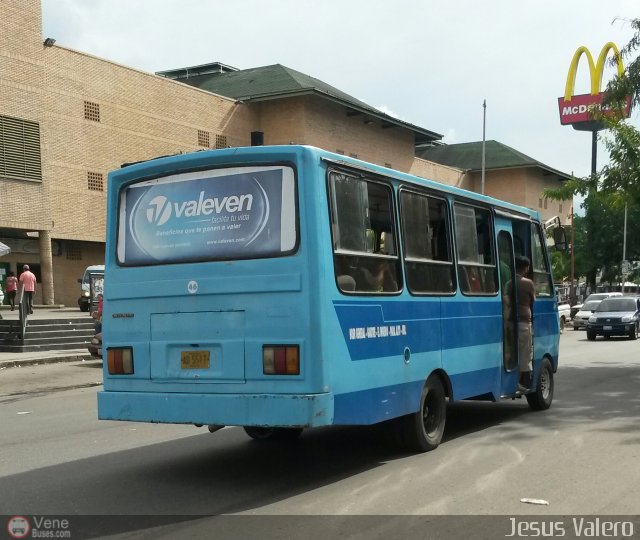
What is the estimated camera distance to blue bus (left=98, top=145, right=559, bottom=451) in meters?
6.61

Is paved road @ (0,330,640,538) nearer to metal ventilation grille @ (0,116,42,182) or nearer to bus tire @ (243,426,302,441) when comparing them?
bus tire @ (243,426,302,441)

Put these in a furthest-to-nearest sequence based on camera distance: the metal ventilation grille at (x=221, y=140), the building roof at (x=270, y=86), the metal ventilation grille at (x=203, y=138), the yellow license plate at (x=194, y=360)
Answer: the building roof at (x=270, y=86) → the metal ventilation grille at (x=221, y=140) → the metal ventilation grille at (x=203, y=138) → the yellow license plate at (x=194, y=360)

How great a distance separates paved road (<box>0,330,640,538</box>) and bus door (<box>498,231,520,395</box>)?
0.57m

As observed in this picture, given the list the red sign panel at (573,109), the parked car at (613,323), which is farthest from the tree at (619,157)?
the red sign panel at (573,109)

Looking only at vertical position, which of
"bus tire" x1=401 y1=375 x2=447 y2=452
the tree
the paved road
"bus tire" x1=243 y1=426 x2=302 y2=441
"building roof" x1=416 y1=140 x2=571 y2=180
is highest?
"building roof" x1=416 y1=140 x2=571 y2=180

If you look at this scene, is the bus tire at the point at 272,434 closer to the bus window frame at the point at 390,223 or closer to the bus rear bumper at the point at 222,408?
the bus rear bumper at the point at 222,408

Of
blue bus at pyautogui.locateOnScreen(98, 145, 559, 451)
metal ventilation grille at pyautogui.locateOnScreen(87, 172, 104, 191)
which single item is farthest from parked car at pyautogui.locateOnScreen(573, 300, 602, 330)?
blue bus at pyautogui.locateOnScreen(98, 145, 559, 451)

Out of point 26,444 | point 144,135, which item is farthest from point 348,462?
point 144,135

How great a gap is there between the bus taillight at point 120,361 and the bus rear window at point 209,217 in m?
0.81

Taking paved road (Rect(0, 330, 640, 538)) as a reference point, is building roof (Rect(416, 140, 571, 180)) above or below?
above

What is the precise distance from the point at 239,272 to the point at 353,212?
1.15 metres

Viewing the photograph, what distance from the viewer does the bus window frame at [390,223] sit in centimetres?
684

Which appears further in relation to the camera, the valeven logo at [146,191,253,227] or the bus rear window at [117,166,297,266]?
the valeven logo at [146,191,253,227]

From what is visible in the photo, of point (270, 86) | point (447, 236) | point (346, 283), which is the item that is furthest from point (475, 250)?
point (270, 86)
